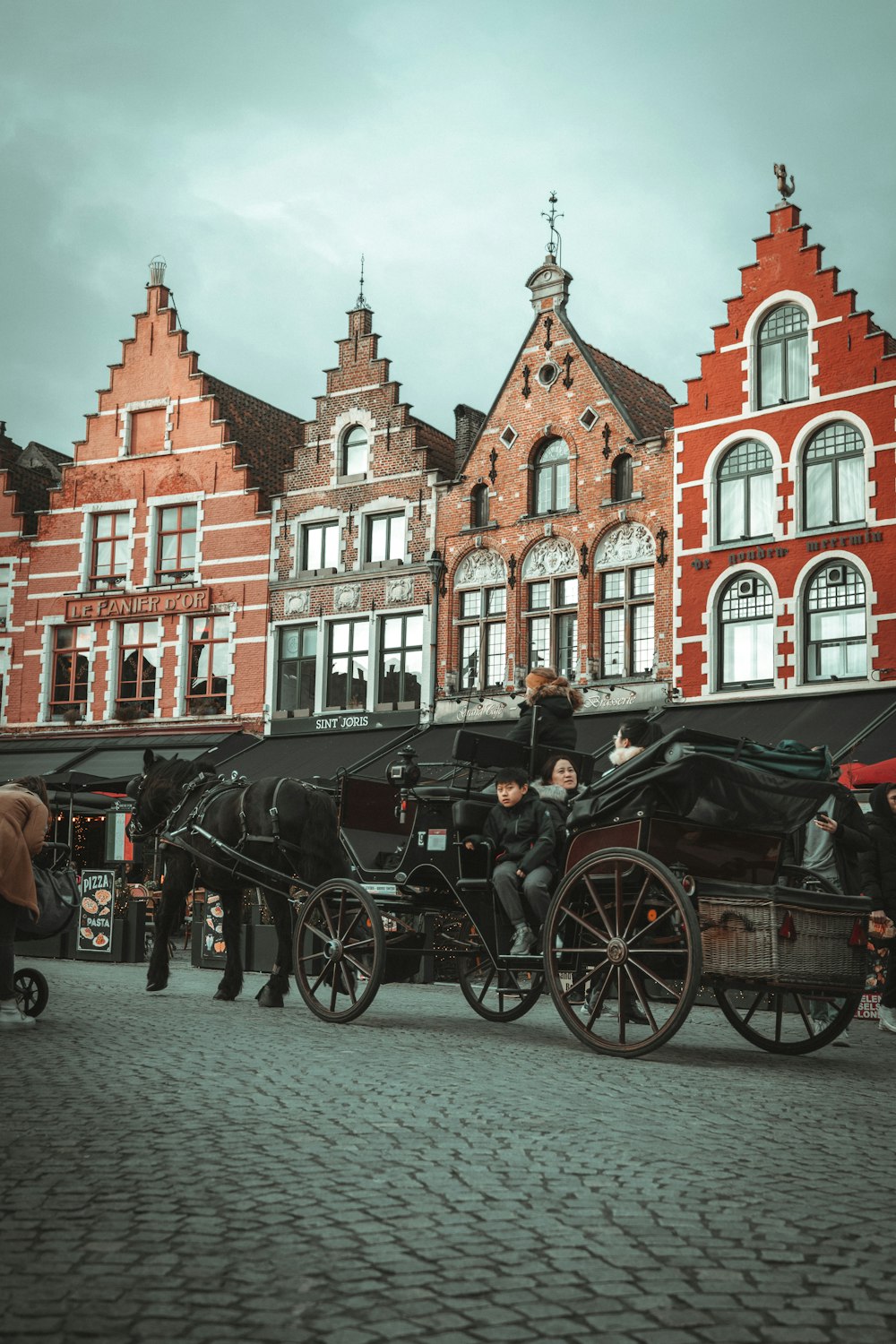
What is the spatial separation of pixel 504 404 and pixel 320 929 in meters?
19.3

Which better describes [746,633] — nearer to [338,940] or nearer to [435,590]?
[435,590]

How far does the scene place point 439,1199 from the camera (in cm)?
388

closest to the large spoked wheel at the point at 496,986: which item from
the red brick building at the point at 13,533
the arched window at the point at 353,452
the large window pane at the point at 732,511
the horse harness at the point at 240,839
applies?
the horse harness at the point at 240,839

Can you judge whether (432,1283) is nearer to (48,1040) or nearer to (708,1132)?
(708,1132)

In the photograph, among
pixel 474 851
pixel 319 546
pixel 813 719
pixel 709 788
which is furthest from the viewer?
pixel 319 546

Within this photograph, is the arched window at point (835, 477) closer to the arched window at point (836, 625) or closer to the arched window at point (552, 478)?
the arched window at point (836, 625)

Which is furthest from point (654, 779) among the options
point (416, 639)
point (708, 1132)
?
point (416, 639)

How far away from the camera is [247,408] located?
107 feet

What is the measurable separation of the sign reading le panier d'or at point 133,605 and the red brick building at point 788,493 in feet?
37.1

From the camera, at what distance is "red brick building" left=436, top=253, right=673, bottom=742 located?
24.4 meters

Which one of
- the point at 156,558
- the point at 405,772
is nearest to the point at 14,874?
the point at 405,772

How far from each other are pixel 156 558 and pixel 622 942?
2545cm

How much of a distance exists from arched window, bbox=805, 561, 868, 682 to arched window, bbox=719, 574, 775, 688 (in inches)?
27.0

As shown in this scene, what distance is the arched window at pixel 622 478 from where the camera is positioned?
82.4ft
